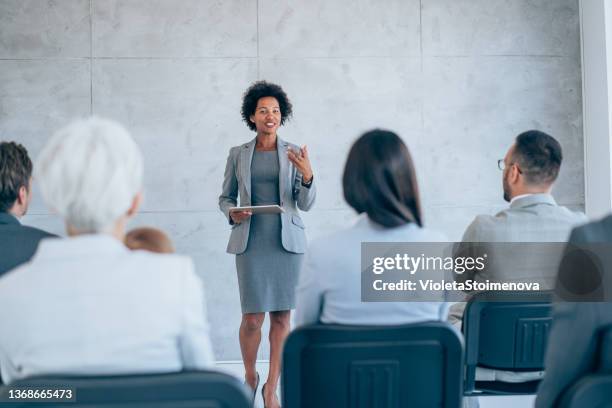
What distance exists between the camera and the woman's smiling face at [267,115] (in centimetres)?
366

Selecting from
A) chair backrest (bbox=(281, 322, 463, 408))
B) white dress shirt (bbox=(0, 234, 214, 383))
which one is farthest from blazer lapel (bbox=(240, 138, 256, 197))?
white dress shirt (bbox=(0, 234, 214, 383))

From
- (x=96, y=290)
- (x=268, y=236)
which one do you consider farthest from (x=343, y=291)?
(x=268, y=236)

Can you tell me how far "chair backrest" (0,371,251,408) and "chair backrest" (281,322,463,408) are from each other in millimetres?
380

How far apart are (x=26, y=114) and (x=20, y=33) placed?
1.90 ft

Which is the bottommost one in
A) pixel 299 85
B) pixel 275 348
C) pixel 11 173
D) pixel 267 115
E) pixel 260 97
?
pixel 275 348

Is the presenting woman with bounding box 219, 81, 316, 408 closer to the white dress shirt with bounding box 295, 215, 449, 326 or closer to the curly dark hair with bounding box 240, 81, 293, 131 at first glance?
the curly dark hair with bounding box 240, 81, 293, 131

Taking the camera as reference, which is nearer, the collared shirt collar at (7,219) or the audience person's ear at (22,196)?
the collared shirt collar at (7,219)

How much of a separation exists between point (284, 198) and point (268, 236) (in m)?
0.23

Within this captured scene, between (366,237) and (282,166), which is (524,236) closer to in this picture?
(366,237)

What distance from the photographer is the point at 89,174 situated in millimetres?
1156

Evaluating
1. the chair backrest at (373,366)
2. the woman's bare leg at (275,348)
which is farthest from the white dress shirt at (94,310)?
the woman's bare leg at (275,348)

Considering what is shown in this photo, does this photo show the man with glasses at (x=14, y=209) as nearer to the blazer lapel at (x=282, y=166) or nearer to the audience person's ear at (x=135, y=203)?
the audience person's ear at (x=135, y=203)

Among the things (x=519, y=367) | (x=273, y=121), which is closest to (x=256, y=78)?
(x=273, y=121)
